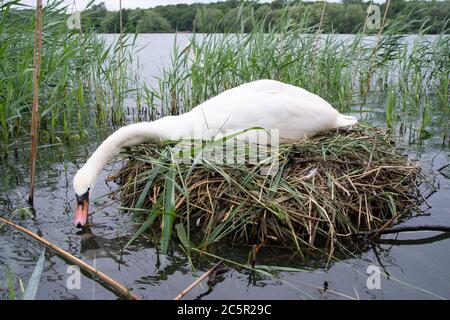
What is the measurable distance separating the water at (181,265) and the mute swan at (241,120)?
731 mm

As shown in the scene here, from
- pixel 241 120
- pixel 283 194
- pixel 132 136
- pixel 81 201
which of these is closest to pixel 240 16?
pixel 241 120

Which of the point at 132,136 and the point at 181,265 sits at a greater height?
the point at 132,136

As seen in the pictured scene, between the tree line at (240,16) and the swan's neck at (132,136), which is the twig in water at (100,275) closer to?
the swan's neck at (132,136)

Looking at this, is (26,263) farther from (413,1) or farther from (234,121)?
(413,1)

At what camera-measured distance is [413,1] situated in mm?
11852

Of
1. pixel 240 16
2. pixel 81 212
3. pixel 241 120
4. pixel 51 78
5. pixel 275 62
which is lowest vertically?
pixel 81 212

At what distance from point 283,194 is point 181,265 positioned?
115 centimetres

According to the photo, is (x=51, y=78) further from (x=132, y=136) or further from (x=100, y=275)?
(x=100, y=275)

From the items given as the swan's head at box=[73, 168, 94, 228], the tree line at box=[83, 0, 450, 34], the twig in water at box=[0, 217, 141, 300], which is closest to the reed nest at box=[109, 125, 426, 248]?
the swan's head at box=[73, 168, 94, 228]

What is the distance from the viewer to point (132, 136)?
16.8 ft

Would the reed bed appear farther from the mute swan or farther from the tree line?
the mute swan

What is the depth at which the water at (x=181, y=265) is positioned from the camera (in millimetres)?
3693
